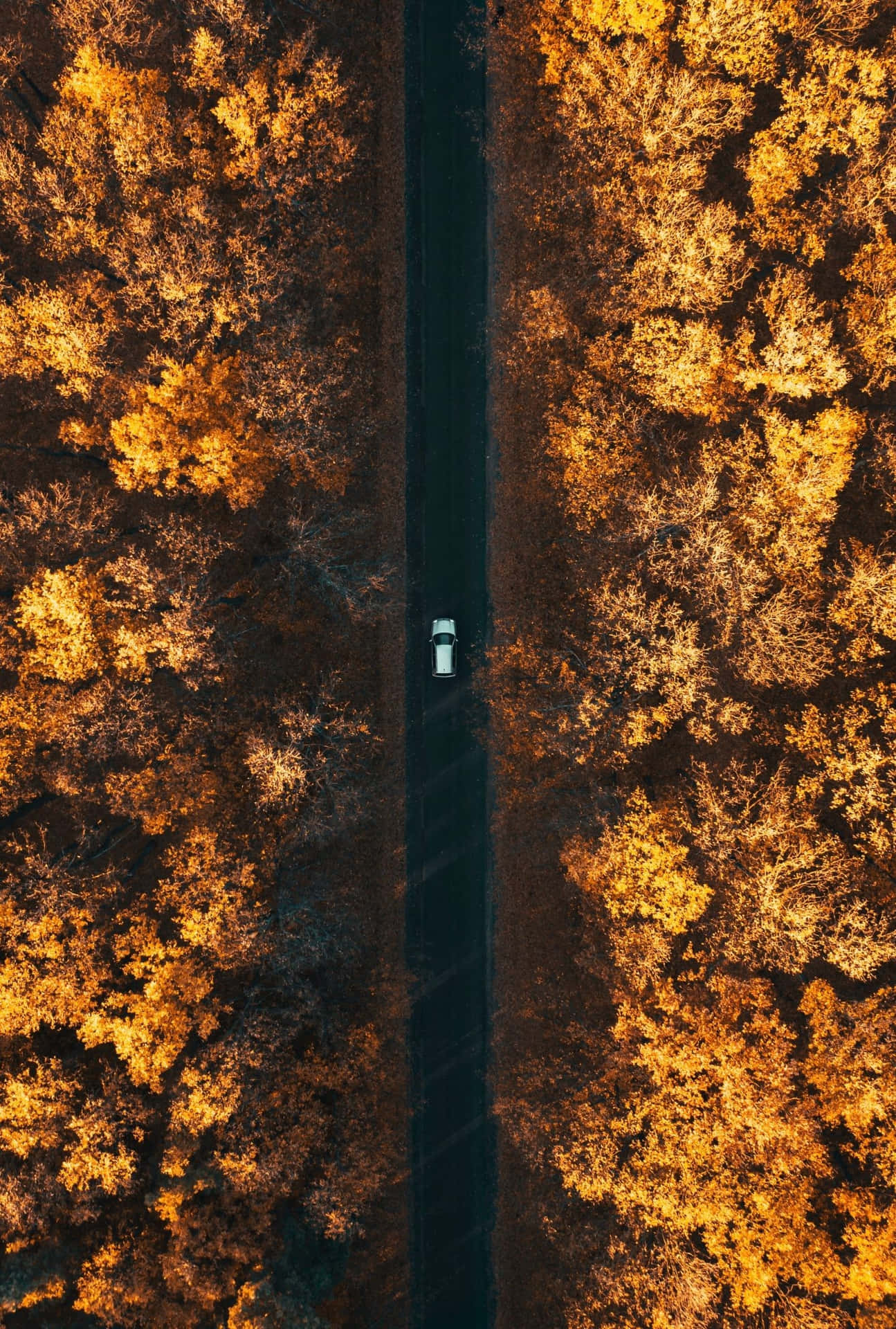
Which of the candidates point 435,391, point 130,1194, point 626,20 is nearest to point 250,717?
point 435,391

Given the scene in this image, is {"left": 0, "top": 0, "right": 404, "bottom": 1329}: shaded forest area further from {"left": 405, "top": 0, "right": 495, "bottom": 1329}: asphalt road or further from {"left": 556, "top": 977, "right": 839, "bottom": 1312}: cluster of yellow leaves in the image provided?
{"left": 556, "top": 977, "right": 839, "bottom": 1312}: cluster of yellow leaves

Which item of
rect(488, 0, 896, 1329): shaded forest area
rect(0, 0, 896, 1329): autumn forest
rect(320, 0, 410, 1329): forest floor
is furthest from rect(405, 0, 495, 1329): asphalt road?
rect(488, 0, 896, 1329): shaded forest area

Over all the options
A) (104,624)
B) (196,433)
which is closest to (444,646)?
(196,433)

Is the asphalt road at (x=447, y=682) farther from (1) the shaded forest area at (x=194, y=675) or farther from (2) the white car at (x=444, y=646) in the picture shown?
(1) the shaded forest area at (x=194, y=675)

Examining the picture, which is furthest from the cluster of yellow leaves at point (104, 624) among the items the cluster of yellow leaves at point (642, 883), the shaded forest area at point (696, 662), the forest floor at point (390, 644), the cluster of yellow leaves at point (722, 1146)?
the cluster of yellow leaves at point (722, 1146)

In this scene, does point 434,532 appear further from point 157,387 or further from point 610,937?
point 610,937

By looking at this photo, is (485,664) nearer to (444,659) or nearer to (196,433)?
(444,659)

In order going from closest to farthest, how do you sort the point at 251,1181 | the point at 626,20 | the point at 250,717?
the point at 251,1181
the point at 626,20
the point at 250,717
